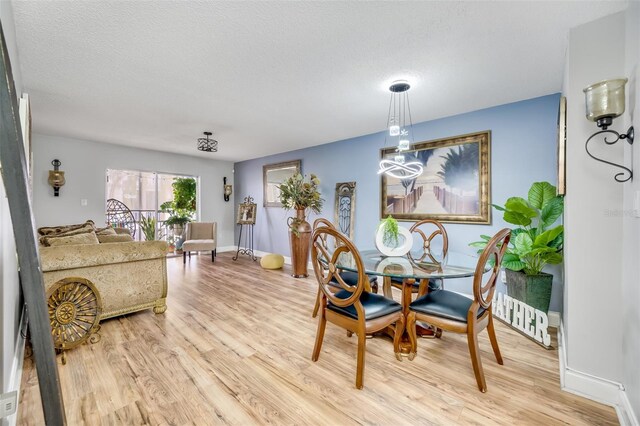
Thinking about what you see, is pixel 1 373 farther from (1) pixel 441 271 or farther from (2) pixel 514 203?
(2) pixel 514 203

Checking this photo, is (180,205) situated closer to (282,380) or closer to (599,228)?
(282,380)

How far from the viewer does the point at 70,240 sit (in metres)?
2.74

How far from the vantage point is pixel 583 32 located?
5.99 ft

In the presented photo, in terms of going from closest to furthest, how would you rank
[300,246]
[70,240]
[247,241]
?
1. [70,240]
2. [300,246]
3. [247,241]

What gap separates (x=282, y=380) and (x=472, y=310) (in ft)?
4.26

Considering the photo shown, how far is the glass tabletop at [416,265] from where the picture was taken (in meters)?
1.98

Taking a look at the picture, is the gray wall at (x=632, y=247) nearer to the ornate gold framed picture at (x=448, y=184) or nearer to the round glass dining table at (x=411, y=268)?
the round glass dining table at (x=411, y=268)

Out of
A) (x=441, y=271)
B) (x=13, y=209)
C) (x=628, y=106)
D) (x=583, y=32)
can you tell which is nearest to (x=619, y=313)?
(x=441, y=271)

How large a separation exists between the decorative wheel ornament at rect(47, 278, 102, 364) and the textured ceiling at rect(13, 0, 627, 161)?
178 cm

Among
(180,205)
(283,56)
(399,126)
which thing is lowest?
(180,205)

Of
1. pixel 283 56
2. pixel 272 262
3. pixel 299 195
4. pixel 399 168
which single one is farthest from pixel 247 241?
pixel 283 56

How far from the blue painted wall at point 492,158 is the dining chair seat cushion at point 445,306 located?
1564mm

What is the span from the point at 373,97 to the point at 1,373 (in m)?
3.29

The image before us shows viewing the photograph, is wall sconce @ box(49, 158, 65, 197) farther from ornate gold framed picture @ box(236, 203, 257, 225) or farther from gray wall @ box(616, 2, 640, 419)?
gray wall @ box(616, 2, 640, 419)
